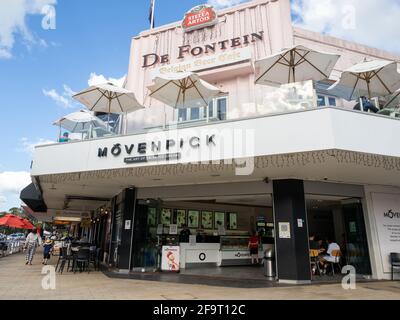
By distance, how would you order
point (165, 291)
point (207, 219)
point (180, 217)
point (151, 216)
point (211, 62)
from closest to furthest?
point (165, 291) → point (151, 216) → point (211, 62) → point (180, 217) → point (207, 219)

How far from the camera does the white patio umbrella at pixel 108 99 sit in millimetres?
9625

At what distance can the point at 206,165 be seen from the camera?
26.3ft

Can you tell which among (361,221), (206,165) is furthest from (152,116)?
(361,221)

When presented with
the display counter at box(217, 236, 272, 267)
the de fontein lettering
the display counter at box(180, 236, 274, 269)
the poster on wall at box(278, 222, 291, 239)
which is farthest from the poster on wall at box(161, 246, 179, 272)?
the de fontein lettering

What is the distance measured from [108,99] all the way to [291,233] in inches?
279

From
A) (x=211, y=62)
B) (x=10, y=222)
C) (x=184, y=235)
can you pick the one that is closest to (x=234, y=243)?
(x=184, y=235)

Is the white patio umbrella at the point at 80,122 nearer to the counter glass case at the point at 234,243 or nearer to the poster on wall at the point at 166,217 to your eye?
the poster on wall at the point at 166,217

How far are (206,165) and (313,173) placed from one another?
10.4ft

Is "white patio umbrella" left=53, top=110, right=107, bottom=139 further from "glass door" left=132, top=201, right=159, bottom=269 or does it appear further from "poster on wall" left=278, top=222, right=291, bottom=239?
"poster on wall" left=278, top=222, right=291, bottom=239

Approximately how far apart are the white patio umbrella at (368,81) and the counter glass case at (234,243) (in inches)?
288

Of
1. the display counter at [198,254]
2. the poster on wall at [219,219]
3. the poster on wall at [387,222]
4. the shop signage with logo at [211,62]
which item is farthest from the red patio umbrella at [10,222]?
the poster on wall at [387,222]

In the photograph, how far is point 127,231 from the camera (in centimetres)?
1073

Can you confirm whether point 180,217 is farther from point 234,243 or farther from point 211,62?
point 211,62
